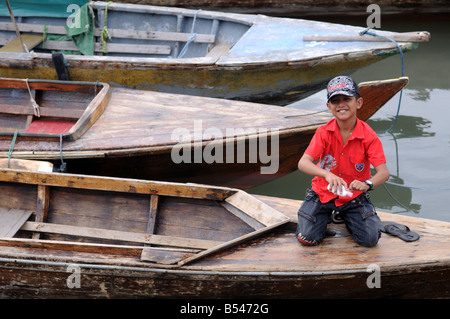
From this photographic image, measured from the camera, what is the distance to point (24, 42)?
6641 millimetres

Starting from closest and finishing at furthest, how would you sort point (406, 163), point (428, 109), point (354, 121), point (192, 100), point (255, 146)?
point (354, 121), point (255, 146), point (192, 100), point (406, 163), point (428, 109)

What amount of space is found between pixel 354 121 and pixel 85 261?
1847mm

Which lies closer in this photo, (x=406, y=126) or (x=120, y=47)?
(x=406, y=126)

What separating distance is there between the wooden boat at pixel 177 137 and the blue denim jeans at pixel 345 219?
4.36 feet

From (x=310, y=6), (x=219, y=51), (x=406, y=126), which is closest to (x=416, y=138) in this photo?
(x=406, y=126)

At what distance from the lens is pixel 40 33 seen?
6867 millimetres

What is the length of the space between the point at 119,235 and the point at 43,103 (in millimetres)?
2157

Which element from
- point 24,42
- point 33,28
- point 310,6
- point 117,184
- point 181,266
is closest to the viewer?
point 181,266

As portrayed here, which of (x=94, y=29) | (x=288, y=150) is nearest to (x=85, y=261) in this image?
(x=288, y=150)

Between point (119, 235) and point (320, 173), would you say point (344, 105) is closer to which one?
point (320, 173)

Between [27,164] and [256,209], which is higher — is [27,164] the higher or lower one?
the higher one

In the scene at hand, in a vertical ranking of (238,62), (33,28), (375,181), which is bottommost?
(375,181)

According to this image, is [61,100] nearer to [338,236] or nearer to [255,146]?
[255,146]

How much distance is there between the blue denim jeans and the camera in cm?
314
